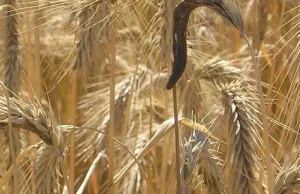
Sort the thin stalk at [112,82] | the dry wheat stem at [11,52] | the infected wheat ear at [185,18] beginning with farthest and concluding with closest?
the dry wheat stem at [11,52]
the thin stalk at [112,82]
the infected wheat ear at [185,18]

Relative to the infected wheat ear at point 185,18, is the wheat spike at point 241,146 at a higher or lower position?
lower

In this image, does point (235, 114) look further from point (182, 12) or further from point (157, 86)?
point (157, 86)

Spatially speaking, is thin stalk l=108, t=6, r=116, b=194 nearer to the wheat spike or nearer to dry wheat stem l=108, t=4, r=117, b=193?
dry wheat stem l=108, t=4, r=117, b=193

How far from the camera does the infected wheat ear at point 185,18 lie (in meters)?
1.07

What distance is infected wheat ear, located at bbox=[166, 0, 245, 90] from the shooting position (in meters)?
1.07

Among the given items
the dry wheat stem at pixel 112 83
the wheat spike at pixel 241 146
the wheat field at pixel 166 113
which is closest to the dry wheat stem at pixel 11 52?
the wheat field at pixel 166 113

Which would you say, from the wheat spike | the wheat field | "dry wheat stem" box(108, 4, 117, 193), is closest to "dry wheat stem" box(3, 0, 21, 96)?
the wheat field

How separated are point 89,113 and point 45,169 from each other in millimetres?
971

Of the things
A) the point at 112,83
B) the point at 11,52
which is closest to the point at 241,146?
the point at 112,83

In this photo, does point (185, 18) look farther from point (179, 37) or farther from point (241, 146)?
point (241, 146)

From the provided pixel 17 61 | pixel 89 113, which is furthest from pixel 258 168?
pixel 89 113

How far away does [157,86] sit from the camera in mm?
2137

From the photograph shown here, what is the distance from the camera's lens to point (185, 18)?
1114 mm

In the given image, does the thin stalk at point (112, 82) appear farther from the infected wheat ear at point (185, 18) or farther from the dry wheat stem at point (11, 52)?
the infected wheat ear at point (185, 18)
